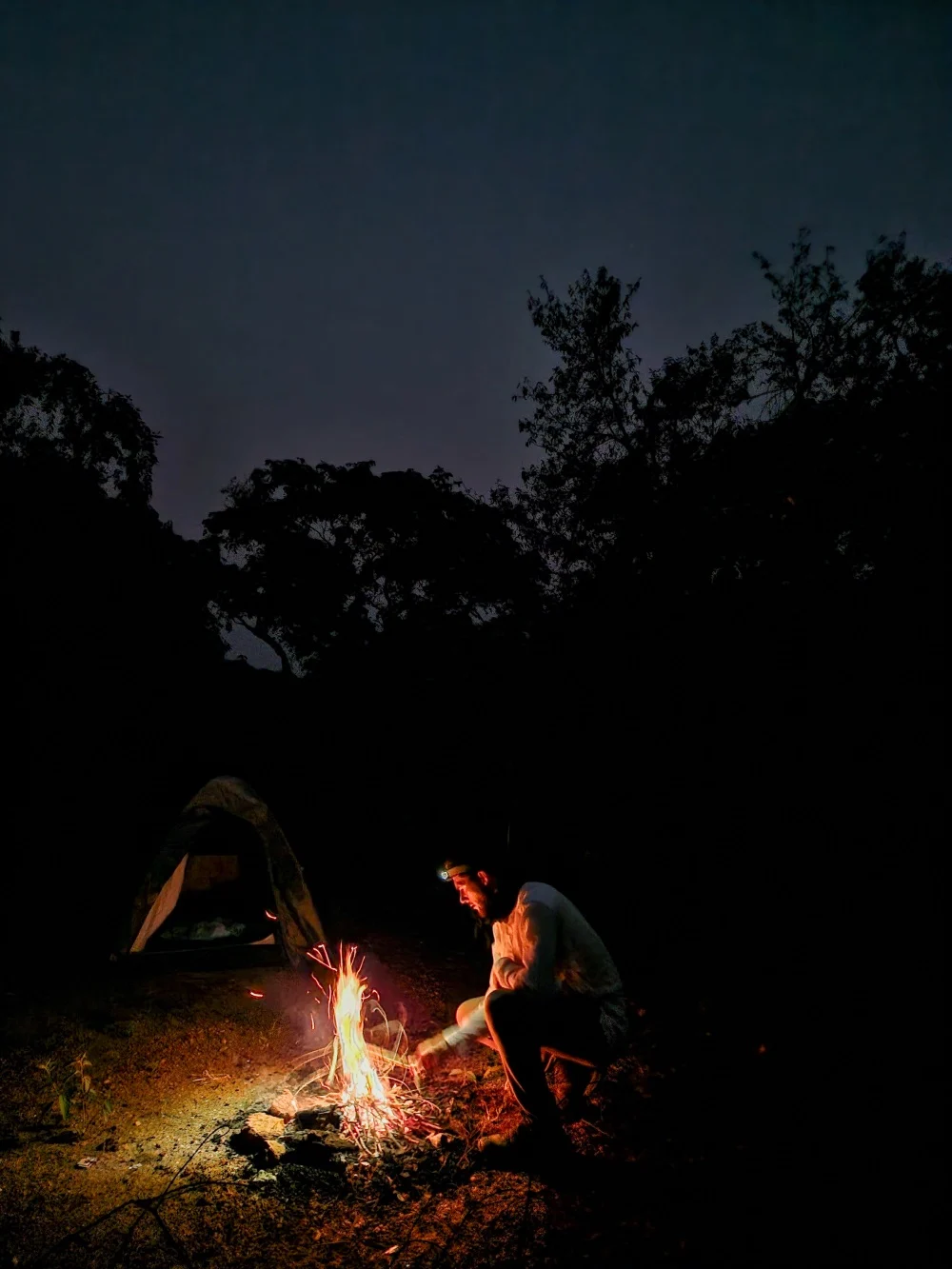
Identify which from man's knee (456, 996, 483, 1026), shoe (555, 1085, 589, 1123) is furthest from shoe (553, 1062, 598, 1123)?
man's knee (456, 996, 483, 1026)

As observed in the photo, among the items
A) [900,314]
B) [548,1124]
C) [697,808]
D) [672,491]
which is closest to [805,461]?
[672,491]

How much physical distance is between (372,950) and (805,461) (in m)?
9.60

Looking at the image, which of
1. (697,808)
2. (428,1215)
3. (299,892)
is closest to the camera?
(428,1215)

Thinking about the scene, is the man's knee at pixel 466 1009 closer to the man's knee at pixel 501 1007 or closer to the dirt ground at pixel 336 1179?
the dirt ground at pixel 336 1179

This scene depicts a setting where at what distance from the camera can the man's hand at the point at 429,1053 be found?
464 cm

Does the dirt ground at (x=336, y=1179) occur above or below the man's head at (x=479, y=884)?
below

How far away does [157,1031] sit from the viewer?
5645mm

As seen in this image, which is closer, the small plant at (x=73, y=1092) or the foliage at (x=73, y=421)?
the small plant at (x=73, y=1092)

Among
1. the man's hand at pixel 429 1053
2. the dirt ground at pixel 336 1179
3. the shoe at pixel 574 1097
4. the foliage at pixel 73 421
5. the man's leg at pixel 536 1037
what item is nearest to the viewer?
the dirt ground at pixel 336 1179

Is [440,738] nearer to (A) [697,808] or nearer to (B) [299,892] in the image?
(A) [697,808]

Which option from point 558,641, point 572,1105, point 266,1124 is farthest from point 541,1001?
point 558,641

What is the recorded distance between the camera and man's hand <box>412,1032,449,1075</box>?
15.2ft

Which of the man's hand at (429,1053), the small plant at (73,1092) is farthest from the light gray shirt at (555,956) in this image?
the small plant at (73,1092)

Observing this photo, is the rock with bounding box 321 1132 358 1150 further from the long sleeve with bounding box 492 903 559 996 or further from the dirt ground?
the long sleeve with bounding box 492 903 559 996
